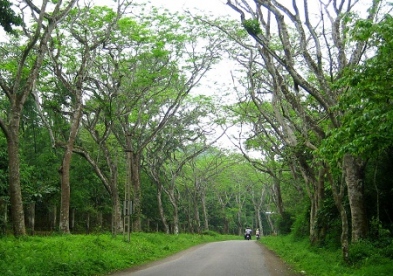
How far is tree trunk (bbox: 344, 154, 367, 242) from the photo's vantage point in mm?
13438

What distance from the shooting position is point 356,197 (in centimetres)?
1362

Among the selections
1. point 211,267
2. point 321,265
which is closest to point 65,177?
point 211,267

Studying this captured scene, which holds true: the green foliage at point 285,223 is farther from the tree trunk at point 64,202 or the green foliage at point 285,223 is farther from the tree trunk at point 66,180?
the tree trunk at point 64,202

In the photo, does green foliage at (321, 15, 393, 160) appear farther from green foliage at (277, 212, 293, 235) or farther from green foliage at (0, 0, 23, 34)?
green foliage at (277, 212, 293, 235)

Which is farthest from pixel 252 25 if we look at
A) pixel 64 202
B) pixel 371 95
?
pixel 64 202

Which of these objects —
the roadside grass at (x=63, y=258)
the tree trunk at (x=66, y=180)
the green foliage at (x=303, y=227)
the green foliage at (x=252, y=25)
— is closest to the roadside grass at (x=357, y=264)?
the roadside grass at (x=63, y=258)

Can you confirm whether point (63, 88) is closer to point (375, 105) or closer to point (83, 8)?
point (83, 8)

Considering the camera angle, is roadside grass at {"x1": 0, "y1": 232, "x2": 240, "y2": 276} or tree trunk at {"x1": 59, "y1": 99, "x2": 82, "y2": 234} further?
tree trunk at {"x1": 59, "y1": 99, "x2": 82, "y2": 234}

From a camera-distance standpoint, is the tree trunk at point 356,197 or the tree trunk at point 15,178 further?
the tree trunk at point 15,178

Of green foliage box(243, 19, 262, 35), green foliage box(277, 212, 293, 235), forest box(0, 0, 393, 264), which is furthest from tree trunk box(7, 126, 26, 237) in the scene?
green foliage box(277, 212, 293, 235)

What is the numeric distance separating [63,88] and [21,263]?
1473cm

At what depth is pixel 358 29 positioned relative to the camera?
9.39 metres

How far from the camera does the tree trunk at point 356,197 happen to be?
13.4m

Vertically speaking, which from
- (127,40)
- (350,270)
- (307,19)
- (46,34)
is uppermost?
(127,40)
